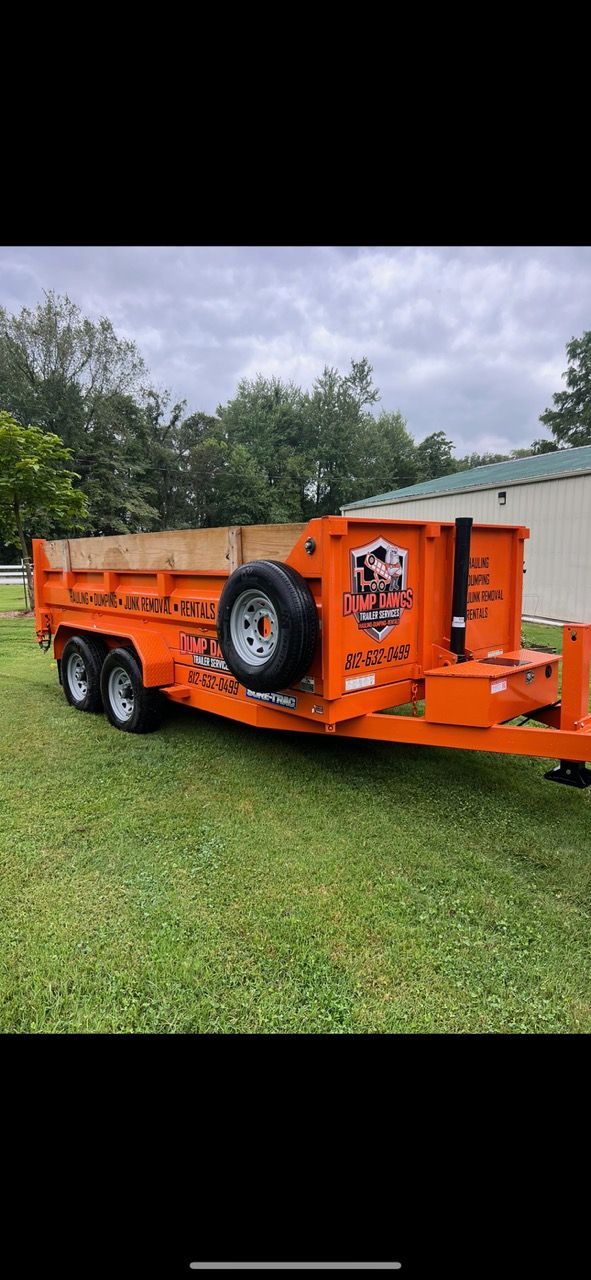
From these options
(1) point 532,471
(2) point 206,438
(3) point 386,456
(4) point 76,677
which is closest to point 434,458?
(3) point 386,456

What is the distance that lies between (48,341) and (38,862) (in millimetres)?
40638

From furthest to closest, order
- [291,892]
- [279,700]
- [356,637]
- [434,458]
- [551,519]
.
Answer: [434,458] < [551,519] < [279,700] < [356,637] < [291,892]

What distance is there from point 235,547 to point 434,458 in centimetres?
5491

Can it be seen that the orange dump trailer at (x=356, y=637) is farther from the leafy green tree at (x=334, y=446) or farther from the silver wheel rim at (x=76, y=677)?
the leafy green tree at (x=334, y=446)

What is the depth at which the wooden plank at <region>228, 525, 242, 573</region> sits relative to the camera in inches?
155

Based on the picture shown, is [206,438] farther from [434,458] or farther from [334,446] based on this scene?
[434,458]

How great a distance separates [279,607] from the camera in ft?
10.7

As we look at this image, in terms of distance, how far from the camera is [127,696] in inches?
208

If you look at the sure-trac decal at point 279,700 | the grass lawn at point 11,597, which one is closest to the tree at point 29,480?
the grass lawn at point 11,597

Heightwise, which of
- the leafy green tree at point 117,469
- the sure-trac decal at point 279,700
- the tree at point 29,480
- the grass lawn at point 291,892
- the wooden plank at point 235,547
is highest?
the leafy green tree at point 117,469

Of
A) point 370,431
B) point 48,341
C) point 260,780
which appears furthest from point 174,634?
point 370,431

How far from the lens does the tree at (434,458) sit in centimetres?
5269

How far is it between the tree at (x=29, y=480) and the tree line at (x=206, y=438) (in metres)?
13.1

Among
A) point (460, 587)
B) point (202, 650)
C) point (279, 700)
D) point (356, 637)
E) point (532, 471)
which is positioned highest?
point (532, 471)
